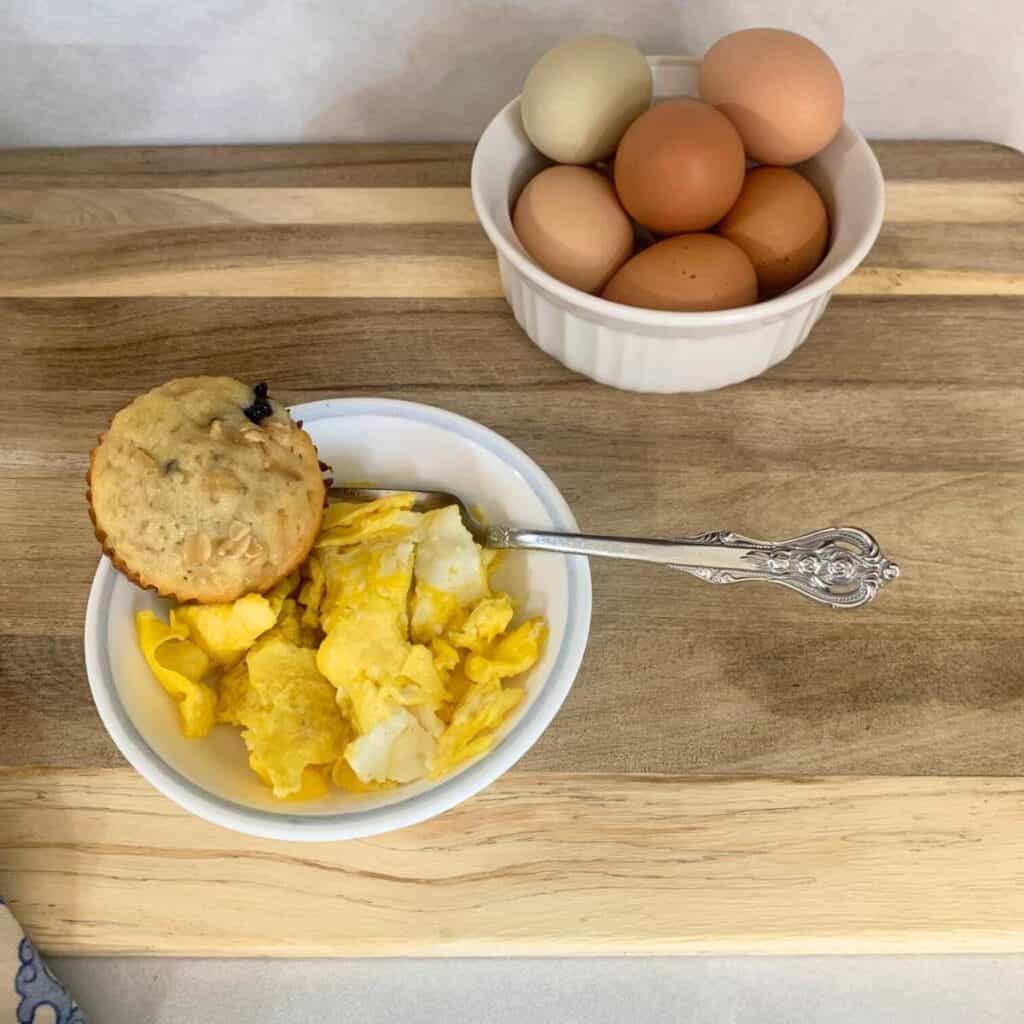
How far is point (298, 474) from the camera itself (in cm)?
64

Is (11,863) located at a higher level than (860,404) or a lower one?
lower

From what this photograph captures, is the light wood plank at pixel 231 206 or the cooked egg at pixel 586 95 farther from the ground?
the cooked egg at pixel 586 95

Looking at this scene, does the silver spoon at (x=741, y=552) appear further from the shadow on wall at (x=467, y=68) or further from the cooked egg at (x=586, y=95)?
the shadow on wall at (x=467, y=68)

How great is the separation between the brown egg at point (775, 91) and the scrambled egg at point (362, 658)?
40 cm

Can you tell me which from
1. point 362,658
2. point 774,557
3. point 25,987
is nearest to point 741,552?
point 774,557

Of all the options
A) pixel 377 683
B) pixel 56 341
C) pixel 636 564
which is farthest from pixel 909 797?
pixel 56 341

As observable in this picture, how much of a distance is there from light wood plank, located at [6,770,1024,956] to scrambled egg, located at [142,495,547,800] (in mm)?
84

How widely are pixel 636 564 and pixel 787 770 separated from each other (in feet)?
0.63

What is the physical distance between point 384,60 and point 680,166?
404 millimetres

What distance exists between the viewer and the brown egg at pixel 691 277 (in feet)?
2.48

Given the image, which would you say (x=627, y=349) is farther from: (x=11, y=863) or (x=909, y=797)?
(x=11, y=863)

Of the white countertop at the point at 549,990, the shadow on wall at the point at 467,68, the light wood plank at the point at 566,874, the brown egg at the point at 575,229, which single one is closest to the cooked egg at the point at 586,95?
the brown egg at the point at 575,229

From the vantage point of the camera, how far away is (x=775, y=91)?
77 cm

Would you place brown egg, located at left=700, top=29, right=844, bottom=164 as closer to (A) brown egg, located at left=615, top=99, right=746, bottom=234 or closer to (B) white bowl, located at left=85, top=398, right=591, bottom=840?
(A) brown egg, located at left=615, top=99, right=746, bottom=234
